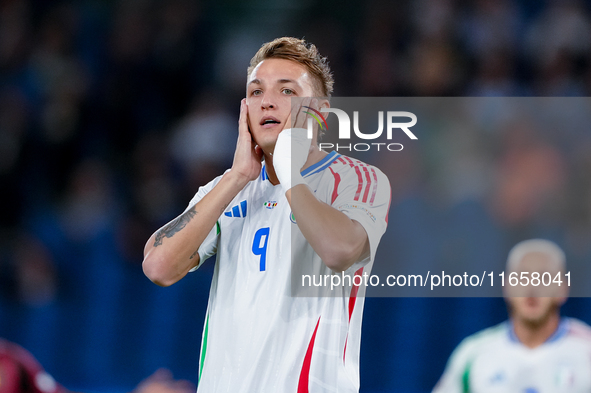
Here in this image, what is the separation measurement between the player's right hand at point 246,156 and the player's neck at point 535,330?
2376 millimetres

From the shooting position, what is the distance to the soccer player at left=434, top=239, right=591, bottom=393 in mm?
3848

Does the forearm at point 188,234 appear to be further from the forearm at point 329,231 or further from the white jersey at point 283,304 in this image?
the forearm at point 329,231

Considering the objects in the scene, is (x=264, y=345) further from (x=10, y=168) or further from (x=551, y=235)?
(x=10, y=168)

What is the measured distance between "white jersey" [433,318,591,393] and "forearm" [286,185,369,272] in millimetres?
2289

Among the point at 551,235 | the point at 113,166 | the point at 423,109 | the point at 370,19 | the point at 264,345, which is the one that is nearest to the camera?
the point at 264,345

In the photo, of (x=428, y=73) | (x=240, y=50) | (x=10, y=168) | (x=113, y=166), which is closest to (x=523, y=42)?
(x=428, y=73)

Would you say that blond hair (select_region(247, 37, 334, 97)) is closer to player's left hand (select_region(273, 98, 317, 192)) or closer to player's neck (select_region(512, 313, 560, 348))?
player's left hand (select_region(273, 98, 317, 192))

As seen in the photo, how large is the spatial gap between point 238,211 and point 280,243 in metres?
0.29

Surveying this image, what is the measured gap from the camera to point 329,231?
Answer: 6.52ft

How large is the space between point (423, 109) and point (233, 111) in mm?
1624

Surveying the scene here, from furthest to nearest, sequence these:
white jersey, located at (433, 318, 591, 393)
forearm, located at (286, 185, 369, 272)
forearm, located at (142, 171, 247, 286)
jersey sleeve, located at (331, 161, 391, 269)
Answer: white jersey, located at (433, 318, 591, 393), forearm, located at (142, 171, 247, 286), jersey sleeve, located at (331, 161, 391, 269), forearm, located at (286, 185, 369, 272)

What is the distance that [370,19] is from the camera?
5676mm

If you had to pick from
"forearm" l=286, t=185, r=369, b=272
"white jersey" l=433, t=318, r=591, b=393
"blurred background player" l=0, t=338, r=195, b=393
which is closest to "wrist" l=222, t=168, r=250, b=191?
"forearm" l=286, t=185, r=369, b=272

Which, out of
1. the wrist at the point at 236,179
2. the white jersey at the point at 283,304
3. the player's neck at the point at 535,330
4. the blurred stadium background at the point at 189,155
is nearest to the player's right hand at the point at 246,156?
the wrist at the point at 236,179
